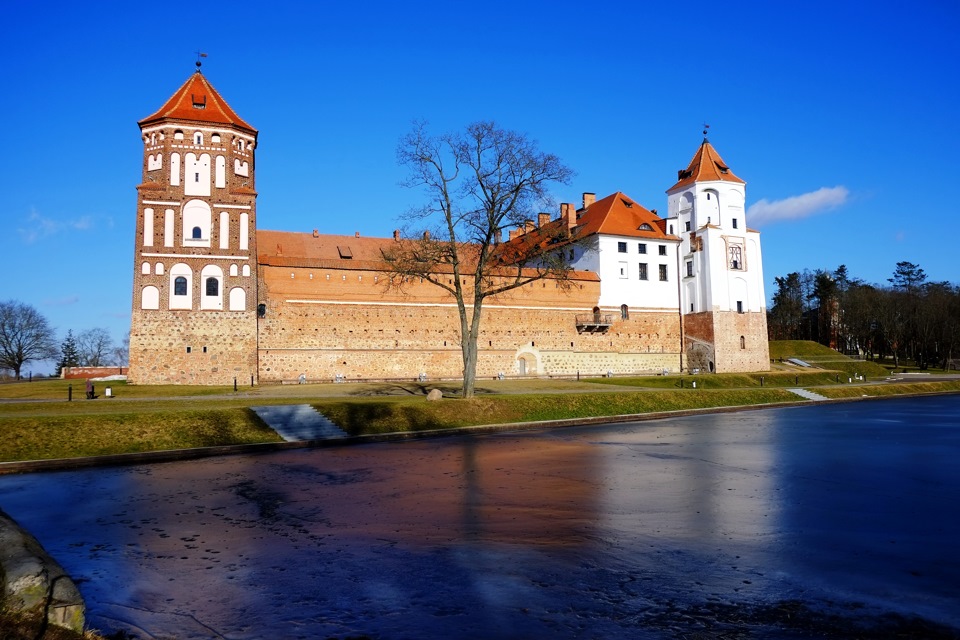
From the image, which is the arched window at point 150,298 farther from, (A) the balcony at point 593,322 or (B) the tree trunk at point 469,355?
(A) the balcony at point 593,322

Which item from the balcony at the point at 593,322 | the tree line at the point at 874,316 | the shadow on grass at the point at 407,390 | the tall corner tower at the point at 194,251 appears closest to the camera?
the shadow on grass at the point at 407,390

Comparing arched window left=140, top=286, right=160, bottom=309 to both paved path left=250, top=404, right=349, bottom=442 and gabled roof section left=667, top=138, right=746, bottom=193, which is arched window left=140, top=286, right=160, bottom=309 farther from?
gabled roof section left=667, top=138, right=746, bottom=193

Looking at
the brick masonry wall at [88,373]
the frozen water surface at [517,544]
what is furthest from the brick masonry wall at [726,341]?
the brick masonry wall at [88,373]

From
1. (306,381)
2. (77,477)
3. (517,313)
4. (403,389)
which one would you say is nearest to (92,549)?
(77,477)

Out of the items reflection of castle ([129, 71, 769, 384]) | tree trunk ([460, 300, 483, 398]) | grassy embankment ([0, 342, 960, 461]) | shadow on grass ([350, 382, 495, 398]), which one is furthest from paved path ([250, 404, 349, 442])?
reflection of castle ([129, 71, 769, 384])

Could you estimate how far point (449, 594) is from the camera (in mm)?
6199

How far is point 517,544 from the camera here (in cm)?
793

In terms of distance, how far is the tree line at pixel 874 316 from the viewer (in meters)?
68.6

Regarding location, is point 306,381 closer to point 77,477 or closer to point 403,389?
point 403,389

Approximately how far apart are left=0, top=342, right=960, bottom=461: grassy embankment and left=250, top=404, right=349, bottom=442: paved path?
38 centimetres

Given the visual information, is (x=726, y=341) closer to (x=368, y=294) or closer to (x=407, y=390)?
(x=368, y=294)

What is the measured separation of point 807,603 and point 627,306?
4461 centimetres

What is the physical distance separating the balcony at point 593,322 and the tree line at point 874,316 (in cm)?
3800

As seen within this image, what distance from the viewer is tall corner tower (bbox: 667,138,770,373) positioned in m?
Answer: 49.7
